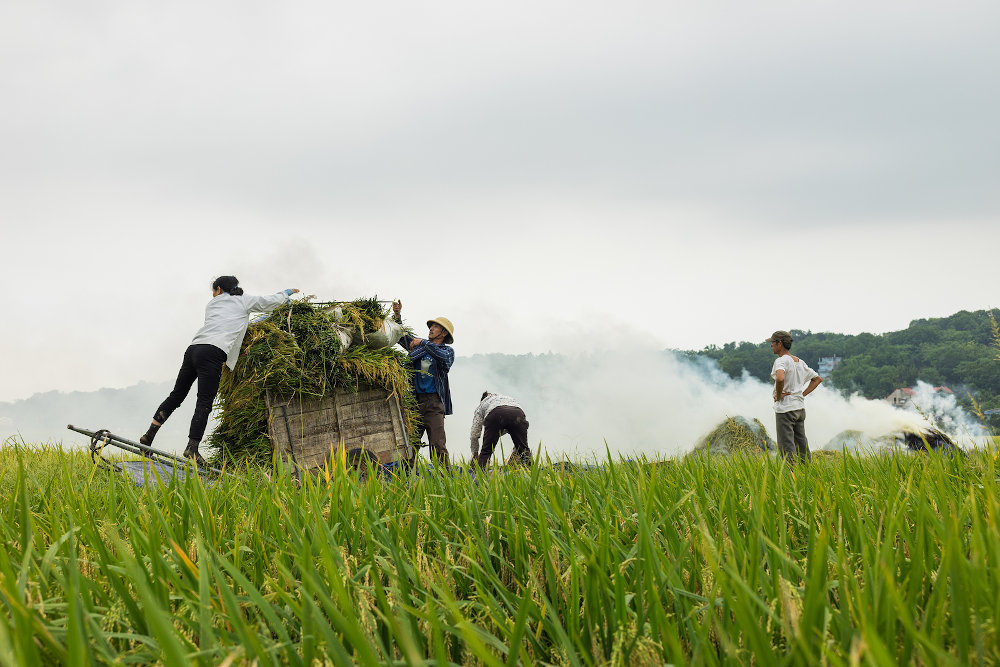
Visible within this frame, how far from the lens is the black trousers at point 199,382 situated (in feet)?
21.0

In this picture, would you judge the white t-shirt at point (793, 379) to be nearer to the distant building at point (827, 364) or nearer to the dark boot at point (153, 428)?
the dark boot at point (153, 428)

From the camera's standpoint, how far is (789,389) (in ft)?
29.3

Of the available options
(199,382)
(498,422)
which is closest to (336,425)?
(199,382)

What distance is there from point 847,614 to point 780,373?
27.7 feet

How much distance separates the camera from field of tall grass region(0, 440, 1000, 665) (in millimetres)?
847

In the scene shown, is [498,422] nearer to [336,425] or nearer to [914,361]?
[336,425]

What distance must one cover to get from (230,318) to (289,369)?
79 centimetres

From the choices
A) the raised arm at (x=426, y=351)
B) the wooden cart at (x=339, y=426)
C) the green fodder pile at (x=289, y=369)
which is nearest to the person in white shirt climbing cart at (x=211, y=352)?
the green fodder pile at (x=289, y=369)

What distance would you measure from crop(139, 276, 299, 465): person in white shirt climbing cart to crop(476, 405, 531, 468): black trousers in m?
3.02

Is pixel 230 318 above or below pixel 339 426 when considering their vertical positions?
above

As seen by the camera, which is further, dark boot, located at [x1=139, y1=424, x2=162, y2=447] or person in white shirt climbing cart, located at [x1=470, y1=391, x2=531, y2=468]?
person in white shirt climbing cart, located at [x1=470, y1=391, x2=531, y2=468]

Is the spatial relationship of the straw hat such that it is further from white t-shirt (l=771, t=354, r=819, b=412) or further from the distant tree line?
the distant tree line

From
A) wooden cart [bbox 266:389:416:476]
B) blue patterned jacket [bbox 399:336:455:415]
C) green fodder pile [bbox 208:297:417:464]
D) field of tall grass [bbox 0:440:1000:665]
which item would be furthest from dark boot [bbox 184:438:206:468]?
field of tall grass [bbox 0:440:1000:665]

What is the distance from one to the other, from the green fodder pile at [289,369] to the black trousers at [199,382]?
25 centimetres
